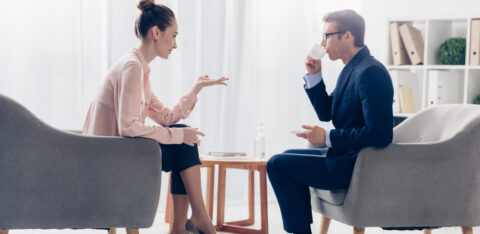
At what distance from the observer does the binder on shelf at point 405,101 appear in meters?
3.89

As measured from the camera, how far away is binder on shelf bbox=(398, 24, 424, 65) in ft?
12.6

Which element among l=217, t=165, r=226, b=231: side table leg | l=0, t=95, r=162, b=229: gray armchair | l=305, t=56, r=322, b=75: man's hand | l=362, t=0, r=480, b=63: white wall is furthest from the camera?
l=362, t=0, r=480, b=63: white wall

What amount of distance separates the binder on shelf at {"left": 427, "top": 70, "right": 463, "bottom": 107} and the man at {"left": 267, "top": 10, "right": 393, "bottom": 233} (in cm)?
157

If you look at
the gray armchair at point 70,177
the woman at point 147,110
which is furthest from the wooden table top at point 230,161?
the gray armchair at point 70,177

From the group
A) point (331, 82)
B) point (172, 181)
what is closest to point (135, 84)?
point (172, 181)

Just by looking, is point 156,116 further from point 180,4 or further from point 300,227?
point 180,4

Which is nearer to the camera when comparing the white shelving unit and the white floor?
the white floor

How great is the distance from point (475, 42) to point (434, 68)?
31 cm

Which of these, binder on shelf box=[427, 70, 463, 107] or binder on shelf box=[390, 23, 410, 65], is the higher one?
binder on shelf box=[390, 23, 410, 65]

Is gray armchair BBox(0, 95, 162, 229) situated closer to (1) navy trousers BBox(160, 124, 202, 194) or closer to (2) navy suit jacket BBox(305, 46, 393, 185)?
(1) navy trousers BBox(160, 124, 202, 194)

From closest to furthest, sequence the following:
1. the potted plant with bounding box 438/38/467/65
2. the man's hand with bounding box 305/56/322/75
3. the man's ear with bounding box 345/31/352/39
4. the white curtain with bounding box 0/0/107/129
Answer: the man's ear with bounding box 345/31/352/39, the man's hand with bounding box 305/56/322/75, the white curtain with bounding box 0/0/107/129, the potted plant with bounding box 438/38/467/65

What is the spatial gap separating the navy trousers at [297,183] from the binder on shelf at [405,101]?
1736 millimetres

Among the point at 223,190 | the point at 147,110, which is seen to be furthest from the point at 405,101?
the point at 147,110

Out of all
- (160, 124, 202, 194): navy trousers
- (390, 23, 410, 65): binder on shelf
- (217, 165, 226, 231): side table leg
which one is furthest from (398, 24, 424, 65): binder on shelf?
(160, 124, 202, 194): navy trousers
